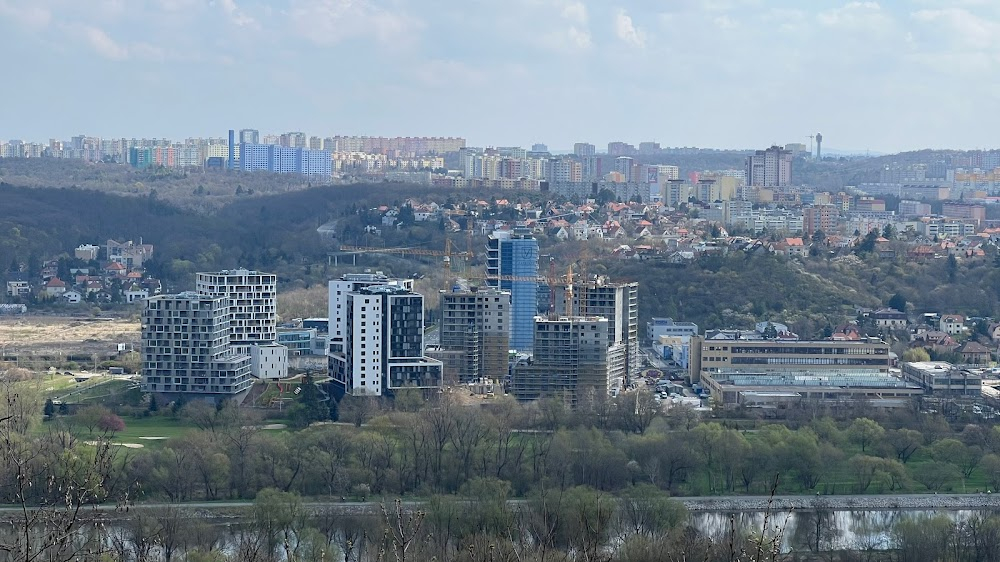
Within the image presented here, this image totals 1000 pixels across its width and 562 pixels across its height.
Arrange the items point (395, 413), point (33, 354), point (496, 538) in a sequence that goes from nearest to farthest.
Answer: point (496, 538) → point (395, 413) → point (33, 354)

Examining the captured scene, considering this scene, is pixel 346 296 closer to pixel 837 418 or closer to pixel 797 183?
pixel 837 418

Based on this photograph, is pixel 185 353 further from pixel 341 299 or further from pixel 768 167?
pixel 768 167

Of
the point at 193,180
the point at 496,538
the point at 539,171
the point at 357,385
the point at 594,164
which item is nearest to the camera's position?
the point at 496,538

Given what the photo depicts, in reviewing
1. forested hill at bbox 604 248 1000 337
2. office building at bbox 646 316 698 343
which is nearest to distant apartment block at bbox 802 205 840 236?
forested hill at bbox 604 248 1000 337

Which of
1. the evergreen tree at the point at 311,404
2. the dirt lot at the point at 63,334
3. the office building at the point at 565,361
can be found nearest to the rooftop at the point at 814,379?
the office building at the point at 565,361

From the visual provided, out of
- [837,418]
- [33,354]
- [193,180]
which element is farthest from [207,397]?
[193,180]

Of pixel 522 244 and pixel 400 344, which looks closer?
pixel 400 344
